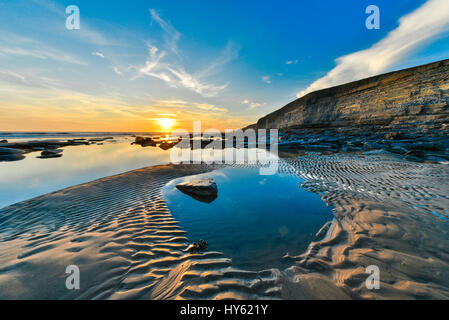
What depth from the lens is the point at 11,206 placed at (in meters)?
5.53

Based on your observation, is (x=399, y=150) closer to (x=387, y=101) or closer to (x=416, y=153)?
(x=416, y=153)

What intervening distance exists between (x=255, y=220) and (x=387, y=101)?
49.5 m

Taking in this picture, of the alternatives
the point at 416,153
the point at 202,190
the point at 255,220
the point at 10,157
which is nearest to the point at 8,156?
the point at 10,157

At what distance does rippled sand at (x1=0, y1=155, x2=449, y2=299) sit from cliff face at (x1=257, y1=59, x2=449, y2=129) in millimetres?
35340

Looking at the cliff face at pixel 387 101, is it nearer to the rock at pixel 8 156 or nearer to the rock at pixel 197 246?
the rock at pixel 197 246

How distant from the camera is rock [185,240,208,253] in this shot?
3.24 metres

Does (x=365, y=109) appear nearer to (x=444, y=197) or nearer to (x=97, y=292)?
(x=444, y=197)

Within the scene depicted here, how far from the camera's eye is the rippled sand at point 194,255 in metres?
2.21

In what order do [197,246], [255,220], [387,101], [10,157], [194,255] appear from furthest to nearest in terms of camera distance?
[387,101] < [10,157] < [255,220] < [197,246] < [194,255]

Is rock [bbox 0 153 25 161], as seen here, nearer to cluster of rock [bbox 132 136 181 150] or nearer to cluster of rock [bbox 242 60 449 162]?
cluster of rock [bbox 132 136 181 150]

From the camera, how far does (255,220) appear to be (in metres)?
4.37

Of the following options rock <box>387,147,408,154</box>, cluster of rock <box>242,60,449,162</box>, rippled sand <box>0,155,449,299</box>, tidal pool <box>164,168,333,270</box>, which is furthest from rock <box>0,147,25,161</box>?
rock <box>387,147,408,154</box>

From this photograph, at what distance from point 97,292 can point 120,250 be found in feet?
3.49
